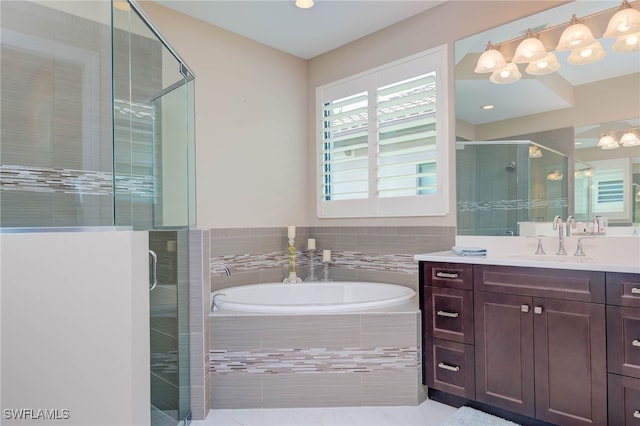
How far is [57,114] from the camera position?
8.18 feet

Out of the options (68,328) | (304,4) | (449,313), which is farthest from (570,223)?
(68,328)

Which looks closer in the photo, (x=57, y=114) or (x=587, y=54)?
(x=587, y=54)

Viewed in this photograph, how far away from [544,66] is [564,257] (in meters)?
1.24

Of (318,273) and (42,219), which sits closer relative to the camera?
(42,219)

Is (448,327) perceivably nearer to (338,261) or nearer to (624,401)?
(624,401)

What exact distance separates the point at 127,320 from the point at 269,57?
2.85m

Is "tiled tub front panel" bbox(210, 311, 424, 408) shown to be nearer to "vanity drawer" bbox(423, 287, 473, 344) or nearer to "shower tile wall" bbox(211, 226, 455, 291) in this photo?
"vanity drawer" bbox(423, 287, 473, 344)

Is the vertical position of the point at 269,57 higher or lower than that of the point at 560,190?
higher

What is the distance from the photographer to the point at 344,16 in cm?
313

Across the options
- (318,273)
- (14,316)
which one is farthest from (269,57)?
(14,316)

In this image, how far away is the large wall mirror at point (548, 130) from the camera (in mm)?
2260

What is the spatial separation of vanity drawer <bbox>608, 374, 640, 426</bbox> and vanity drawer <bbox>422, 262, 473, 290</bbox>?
0.80 metres

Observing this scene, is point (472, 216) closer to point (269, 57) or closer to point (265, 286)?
point (265, 286)

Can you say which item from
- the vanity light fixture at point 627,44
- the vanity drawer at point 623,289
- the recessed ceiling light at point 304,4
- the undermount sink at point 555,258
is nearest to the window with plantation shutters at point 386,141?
the undermount sink at point 555,258
